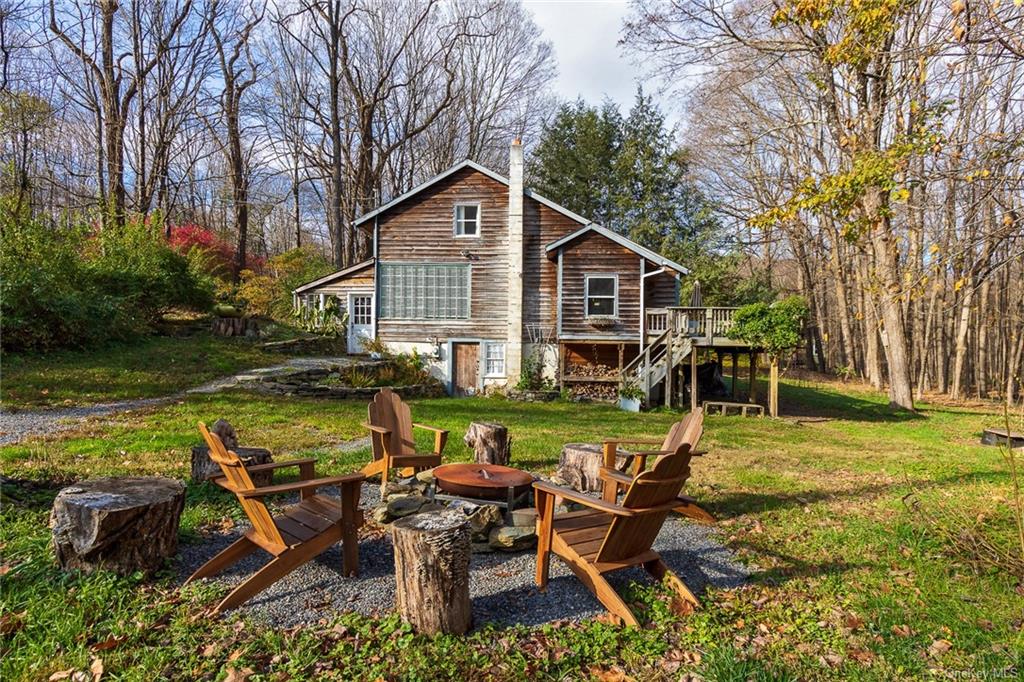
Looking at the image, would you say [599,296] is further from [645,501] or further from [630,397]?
[645,501]

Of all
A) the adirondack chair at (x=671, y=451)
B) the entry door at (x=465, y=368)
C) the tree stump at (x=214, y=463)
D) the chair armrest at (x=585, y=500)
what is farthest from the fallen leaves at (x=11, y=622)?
the entry door at (x=465, y=368)

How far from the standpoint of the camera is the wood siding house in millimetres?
17875

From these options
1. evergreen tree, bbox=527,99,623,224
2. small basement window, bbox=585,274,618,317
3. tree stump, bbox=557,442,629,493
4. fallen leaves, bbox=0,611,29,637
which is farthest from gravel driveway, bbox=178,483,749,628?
evergreen tree, bbox=527,99,623,224

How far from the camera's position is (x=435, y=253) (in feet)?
62.0

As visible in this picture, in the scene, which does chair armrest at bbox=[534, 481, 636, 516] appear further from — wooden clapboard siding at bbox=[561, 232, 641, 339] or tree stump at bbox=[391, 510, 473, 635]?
wooden clapboard siding at bbox=[561, 232, 641, 339]

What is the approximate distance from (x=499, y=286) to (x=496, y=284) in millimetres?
126

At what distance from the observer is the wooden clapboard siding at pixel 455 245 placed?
61.1ft

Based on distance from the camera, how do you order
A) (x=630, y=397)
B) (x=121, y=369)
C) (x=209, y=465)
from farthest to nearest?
(x=630, y=397)
(x=121, y=369)
(x=209, y=465)

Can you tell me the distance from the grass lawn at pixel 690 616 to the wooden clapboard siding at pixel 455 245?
11.9 meters

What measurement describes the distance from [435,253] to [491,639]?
16.5 m

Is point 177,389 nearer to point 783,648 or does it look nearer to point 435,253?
point 435,253

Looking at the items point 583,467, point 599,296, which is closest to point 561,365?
point 599,296

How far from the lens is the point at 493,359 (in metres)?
18.7

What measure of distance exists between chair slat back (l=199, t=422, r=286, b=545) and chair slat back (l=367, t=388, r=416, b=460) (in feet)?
7.21
